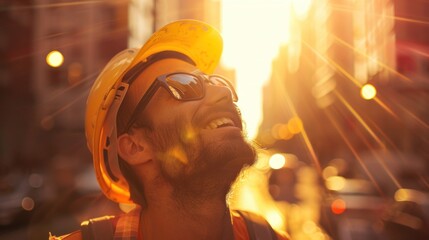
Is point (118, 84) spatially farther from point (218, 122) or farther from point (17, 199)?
point (17, 199)

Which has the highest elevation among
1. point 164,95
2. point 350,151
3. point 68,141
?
point 164,95

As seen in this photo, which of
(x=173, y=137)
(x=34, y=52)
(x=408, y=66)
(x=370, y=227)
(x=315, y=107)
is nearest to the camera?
(x=173, y=137)

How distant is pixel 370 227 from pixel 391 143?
98.6ft

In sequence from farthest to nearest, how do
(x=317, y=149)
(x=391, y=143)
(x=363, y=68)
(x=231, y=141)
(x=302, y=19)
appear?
1. (x=302, y=19)
2. (x=317, y=149)
3. (x=363, y=68)
4. (x=391, y=143)
5. (x=231, y=141)

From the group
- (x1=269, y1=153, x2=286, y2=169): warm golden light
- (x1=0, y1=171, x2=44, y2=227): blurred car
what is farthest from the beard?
(x1=269, y1=153, x2=286, y2=169): warm golden light

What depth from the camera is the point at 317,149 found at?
5619cm

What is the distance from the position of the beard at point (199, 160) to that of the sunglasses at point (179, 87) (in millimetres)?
138

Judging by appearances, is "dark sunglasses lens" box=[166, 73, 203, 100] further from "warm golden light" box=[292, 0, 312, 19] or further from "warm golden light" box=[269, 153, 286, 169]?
"warm golden light" box=[292, 0, 312, 19]

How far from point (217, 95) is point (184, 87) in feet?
0.53

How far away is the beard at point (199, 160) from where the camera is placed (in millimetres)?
2062

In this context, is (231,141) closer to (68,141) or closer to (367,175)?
(367,175)

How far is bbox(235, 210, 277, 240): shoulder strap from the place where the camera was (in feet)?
7.04

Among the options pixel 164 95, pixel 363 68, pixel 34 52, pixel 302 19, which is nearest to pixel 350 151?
pixel 363 68

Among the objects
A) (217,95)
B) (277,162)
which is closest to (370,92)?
(277,162)
